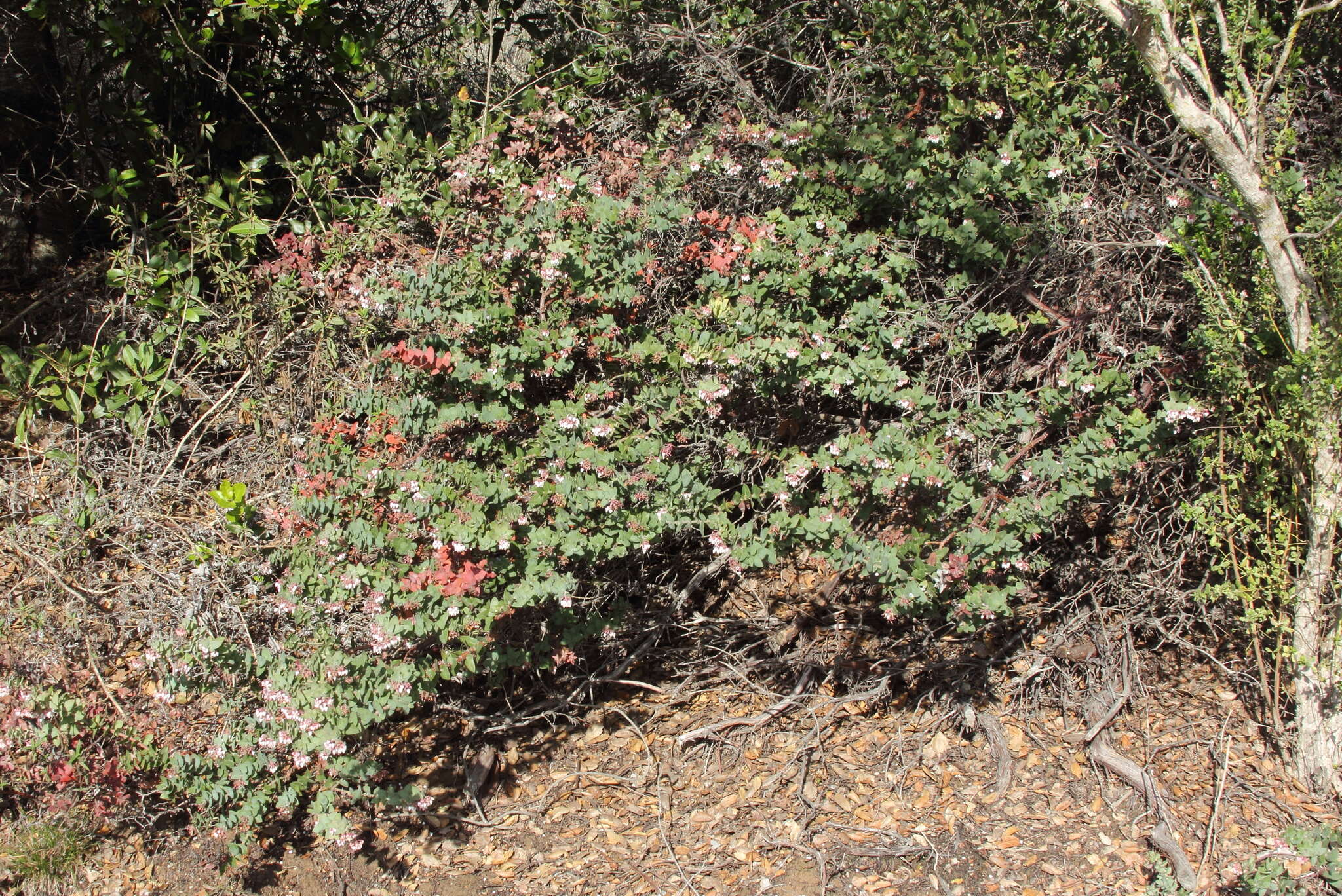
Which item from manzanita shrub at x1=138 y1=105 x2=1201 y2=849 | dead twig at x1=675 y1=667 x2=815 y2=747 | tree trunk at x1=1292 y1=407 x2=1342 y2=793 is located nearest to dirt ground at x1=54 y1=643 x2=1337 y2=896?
dead twig at x1=675 y1=667 x2=815 y2=747

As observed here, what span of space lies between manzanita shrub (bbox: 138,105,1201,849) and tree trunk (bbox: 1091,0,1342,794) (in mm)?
488

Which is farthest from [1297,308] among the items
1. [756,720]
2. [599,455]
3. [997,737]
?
[756,720]

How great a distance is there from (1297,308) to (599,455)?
223 centimetres

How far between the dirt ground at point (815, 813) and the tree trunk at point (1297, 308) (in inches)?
14.9

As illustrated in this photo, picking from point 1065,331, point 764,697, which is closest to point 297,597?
point 764,697

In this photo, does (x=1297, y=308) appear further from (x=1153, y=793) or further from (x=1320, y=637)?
(x=1153, y=793)

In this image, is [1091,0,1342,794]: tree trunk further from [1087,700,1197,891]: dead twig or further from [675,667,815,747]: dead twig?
[675,667,815,747]: dead twig

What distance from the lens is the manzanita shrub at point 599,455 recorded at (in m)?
3.27

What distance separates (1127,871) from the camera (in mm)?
3307

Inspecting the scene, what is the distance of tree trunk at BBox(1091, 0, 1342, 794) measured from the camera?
309 cm

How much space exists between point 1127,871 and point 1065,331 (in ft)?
6.02

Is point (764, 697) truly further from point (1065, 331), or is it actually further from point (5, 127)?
point (5, 127)

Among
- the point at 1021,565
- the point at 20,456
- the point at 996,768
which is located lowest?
the point at 996,768

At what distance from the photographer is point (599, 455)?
330cm
